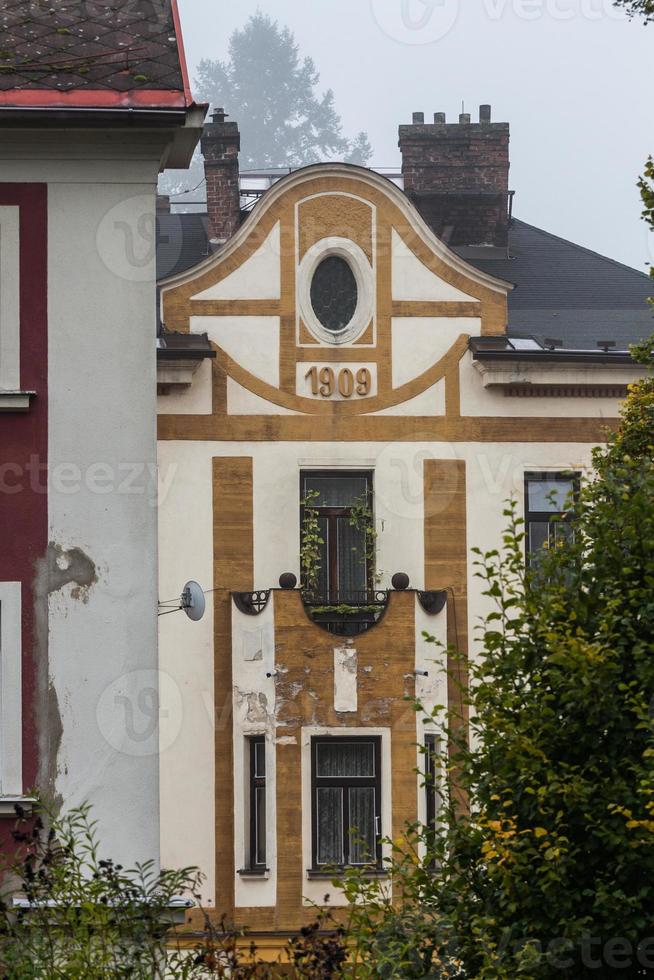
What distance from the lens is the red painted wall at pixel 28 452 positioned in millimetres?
14805

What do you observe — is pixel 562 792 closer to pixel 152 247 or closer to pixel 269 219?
pixel 152 247

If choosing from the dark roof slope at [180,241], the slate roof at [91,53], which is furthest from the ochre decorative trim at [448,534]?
the slate roof at [91,53]

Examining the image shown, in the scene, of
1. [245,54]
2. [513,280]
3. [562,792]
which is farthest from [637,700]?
[245,54]

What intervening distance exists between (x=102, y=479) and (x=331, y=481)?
563 inches

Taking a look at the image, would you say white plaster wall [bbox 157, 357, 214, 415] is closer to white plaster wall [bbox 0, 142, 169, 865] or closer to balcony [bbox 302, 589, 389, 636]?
balcony [bbox 302, 589, 389, 636]

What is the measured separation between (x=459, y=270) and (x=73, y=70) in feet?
46.9

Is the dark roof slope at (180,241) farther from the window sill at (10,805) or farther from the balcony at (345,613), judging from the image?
the window sill at (10,805)

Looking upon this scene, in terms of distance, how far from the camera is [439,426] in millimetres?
29109

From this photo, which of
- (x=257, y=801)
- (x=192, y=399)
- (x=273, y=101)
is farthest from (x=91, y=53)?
(x=273, y=101)

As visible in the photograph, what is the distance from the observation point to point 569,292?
1267 inches

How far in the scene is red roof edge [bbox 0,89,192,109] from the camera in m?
15.1

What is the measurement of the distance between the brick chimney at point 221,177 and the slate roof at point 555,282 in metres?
0.60

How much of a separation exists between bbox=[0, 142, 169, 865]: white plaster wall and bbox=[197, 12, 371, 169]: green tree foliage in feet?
316

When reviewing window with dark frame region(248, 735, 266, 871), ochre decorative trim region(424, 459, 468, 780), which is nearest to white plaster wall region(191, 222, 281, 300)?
ochre decorative trim region(424, 459, 468, 780)
